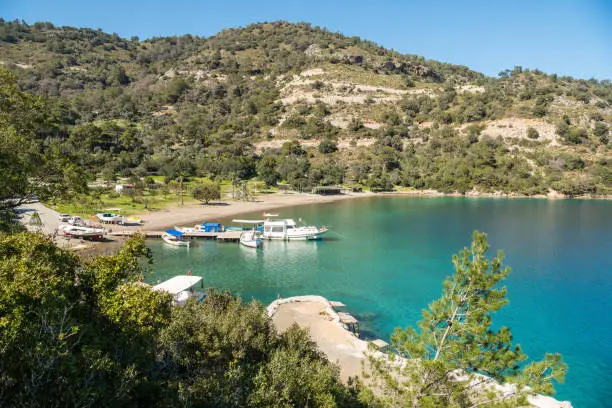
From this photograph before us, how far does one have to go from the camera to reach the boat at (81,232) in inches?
2035

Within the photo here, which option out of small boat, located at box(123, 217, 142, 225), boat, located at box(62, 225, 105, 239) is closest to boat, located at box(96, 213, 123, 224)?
small boat, located at box(123, 217, 142, 225)

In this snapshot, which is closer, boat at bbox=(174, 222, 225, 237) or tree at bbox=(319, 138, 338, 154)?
boat at bbox=(174, 222, 225, 237)

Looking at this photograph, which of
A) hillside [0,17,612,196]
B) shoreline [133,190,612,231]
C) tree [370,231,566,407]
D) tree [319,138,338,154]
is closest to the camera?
tree [370,231,566,407]

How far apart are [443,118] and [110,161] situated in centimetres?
13592

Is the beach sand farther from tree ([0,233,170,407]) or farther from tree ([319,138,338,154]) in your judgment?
tree ([319,138,338,154])

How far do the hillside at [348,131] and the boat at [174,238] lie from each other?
46.4m

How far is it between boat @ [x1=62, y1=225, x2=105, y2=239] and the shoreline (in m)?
5.66

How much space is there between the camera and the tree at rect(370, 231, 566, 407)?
11.8 metres

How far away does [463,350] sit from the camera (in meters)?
12.4

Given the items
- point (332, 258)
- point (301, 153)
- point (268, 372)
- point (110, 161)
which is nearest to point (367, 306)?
point (332, 258)

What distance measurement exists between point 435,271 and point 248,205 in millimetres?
53570

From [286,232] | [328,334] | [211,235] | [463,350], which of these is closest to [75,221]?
[211,235]

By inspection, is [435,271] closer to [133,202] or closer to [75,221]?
[75,221]

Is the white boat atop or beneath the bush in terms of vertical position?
beneath
